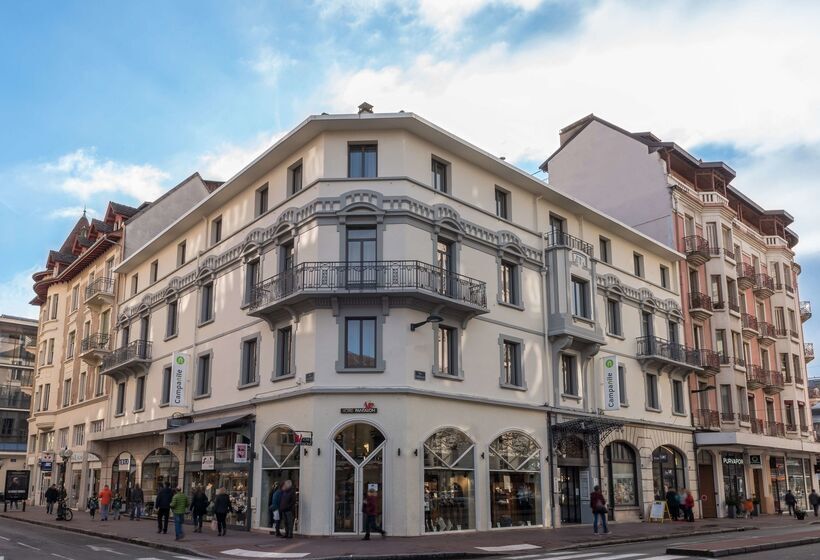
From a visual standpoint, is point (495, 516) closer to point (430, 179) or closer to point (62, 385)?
point (430, 179)

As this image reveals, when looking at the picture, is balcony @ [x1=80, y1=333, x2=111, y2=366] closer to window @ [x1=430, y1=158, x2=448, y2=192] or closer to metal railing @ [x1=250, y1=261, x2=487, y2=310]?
metal railing @ [x1=250, y1=261, x2=487, y2=310]

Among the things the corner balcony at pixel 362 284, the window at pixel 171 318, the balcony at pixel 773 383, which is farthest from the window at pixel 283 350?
the balcony at pixel 773 383

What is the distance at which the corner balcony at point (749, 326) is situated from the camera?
4494cm

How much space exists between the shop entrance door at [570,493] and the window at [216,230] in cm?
1722

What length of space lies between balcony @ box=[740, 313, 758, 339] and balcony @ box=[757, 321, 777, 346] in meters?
0.59

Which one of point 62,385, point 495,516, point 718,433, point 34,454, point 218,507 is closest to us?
point 218,507

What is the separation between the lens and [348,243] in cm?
2592

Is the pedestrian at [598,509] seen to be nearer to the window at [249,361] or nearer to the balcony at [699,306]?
the window at [249,361]

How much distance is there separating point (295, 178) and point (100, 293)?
66.9 feet

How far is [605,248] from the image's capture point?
36188 millimetres

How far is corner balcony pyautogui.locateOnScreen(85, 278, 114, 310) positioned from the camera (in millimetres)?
43531

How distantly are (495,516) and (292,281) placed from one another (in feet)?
35.2

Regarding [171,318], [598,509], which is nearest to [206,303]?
[171,318]

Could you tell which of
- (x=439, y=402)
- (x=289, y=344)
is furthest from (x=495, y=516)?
(x=289, y=344)
